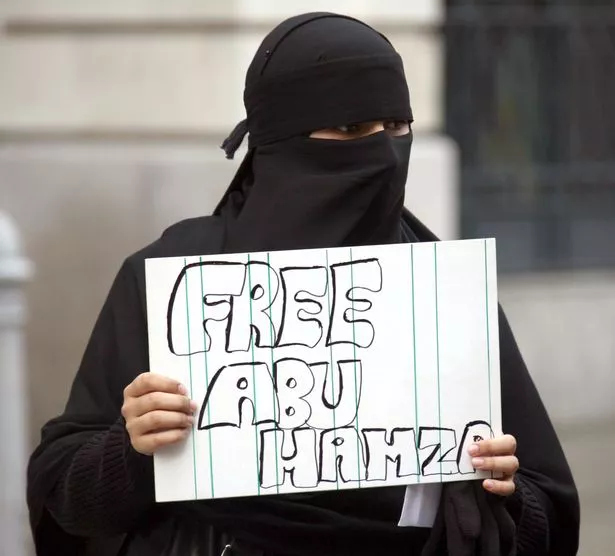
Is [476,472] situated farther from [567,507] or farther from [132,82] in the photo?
[132,82]

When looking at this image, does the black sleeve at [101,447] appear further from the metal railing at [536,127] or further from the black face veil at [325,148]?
the metal railing at [536,127]

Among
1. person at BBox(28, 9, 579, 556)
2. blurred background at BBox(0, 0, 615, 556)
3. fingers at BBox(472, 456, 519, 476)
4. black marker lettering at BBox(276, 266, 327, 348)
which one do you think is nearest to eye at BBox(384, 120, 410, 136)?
person at BBox(28, 9, 579, 556)

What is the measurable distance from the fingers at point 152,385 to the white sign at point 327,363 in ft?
0.09

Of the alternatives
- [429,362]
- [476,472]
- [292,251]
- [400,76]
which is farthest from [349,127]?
[476,472]

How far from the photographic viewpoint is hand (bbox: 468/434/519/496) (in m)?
2.29

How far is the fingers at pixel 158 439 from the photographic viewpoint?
222 cm

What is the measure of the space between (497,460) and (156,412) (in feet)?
1.85

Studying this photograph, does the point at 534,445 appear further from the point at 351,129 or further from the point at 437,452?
the point at 351,129

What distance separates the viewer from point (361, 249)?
2324 millimetres

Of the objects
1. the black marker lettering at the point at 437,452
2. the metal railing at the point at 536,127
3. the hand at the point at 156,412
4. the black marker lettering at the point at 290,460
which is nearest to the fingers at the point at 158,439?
the hand at the point at 156,412

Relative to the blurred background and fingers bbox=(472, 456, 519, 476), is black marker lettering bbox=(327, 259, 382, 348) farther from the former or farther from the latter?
the blurred background

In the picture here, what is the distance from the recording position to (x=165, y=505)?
8.01 feet

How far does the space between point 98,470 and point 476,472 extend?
64cm

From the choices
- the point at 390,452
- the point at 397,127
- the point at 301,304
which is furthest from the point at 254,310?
the point at 397,127
